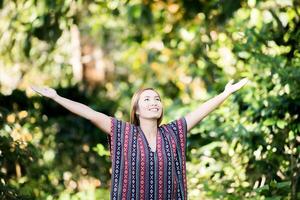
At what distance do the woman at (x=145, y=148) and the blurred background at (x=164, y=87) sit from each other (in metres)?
1.20

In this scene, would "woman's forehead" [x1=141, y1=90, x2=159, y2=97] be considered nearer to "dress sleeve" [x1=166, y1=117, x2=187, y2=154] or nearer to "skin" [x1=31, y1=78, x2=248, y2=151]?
"skin" [x1=31, y1=78, x2=248, y2=151]

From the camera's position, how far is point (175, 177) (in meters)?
4.79

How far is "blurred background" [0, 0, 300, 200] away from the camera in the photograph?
655 cm

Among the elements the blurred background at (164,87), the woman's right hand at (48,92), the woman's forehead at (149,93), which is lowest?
the woman's right hand at (48,92)

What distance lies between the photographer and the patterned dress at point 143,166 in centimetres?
471

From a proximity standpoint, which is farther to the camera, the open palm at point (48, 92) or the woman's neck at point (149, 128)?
the woman's neck at point (149, 128)

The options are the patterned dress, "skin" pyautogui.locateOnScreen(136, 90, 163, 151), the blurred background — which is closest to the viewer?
the patterned dress

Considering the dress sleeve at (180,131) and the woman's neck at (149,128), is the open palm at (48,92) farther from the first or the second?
the dress sleeve at (180,131)

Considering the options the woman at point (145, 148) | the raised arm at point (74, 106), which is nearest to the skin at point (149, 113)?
the woman at point (145, 148)

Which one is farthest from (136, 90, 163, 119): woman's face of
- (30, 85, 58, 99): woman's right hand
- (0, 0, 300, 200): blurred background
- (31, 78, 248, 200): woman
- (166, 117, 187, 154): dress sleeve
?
(0, 0, 300, 200): blurred background

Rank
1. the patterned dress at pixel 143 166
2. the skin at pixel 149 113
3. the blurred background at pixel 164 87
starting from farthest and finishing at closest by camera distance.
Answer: the blurred background at pixel 164 87, the skin at pixel 149 113, the patterned dress at pixel 143 166

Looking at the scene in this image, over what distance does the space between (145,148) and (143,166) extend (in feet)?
0.37

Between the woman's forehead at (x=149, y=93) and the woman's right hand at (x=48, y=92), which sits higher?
the woman's forehead at (x=149, y=93)

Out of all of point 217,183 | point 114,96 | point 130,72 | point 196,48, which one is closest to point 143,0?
point 196,48
